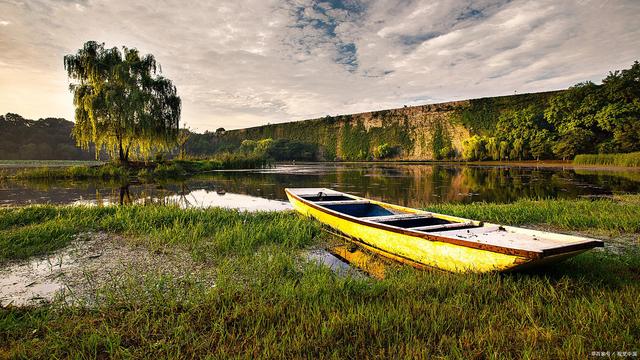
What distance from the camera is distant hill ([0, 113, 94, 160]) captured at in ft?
160

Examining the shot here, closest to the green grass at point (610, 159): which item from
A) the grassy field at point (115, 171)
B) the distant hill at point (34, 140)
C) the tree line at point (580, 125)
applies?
the tree line at point (580, 125)

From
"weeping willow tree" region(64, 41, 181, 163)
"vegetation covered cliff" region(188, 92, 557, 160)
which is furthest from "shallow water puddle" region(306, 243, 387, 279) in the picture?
"vegetation covered cliff" region(188, 92, 557, 160)

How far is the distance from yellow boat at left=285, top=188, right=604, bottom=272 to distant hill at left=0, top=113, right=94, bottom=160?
6304cm

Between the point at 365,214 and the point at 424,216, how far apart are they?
6.66 feet

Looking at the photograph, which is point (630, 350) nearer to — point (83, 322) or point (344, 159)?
point (83, 322)

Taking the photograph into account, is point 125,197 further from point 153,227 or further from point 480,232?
point 480,232

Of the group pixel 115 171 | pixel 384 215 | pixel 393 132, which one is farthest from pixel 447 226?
pixel 393 132

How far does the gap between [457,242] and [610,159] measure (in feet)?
109

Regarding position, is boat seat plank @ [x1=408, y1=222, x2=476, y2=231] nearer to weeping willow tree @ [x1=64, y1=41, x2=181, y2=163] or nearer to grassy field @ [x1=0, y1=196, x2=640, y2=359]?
grassy field @ [x1=0, y1=196, x2=640, y2=359]

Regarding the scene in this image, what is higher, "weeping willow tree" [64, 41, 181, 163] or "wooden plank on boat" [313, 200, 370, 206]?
"weeping willow tree" [64, 41, 181, 163]

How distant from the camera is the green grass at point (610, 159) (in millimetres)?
23889

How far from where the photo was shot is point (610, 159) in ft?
86.9

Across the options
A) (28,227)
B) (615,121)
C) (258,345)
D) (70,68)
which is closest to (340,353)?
(258,345)

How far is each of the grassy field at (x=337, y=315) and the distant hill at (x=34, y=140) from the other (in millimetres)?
60837
